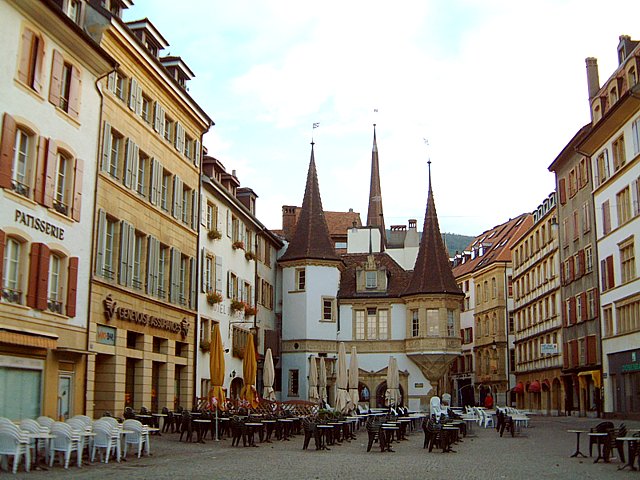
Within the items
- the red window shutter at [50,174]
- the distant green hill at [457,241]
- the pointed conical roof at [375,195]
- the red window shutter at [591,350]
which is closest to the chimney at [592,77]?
the red window shutter at [591,350]

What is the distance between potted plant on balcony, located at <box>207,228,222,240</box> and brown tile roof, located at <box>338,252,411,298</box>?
15.8m

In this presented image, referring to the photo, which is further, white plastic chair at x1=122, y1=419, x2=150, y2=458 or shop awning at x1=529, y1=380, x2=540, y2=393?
shop awning at x1=529, y1=380, x2=540, y2=393

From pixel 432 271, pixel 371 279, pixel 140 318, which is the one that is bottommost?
pixel 140 318

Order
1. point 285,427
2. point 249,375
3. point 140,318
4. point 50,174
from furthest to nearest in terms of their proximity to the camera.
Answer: point 249,375
point 140,318
point 285,427
point 50,174

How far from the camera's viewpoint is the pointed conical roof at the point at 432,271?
5191 cm

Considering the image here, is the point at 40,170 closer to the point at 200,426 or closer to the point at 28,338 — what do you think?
the point at 28,338

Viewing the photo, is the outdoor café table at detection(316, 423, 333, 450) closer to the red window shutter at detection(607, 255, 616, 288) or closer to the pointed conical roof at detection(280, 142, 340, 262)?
the red window shutter at detection(607, 255, 616, 288)

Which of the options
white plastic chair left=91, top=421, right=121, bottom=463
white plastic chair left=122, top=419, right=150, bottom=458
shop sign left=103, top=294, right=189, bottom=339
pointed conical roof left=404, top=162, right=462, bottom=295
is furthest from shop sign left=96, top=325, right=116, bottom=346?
pointed conical roof left=404, top=162, right=462, bottom=295

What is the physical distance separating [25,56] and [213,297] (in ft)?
60.2

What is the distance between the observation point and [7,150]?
20.7 meters

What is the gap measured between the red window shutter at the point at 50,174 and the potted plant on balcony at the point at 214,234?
15.4m

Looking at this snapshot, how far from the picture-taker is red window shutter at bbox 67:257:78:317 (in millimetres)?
24094

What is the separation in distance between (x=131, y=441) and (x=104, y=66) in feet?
40.9

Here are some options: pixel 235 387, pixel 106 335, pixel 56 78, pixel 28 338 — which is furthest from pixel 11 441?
pixel 235 387
